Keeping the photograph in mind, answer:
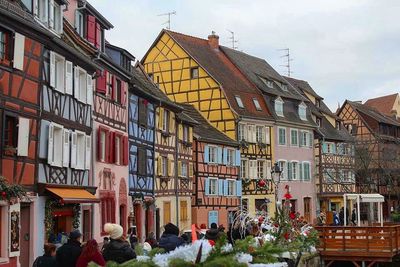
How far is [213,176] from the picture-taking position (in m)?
42.5

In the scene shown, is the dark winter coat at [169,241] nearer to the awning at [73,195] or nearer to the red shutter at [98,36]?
the awning at [73,195]

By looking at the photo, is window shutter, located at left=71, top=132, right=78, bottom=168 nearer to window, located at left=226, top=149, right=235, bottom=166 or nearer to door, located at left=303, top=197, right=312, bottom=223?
window, located at left=226, top=149, right=235, bottom=166

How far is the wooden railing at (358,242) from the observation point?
2581cm

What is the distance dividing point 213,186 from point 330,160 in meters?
17.8

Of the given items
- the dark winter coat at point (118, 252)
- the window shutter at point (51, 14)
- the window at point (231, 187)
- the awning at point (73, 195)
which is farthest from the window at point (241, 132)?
the dark winter coat at point (118, 252)

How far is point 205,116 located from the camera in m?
47.2

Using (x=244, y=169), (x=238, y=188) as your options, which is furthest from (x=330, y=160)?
(x=238, y=188)

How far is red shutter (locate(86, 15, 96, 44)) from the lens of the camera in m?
25.6

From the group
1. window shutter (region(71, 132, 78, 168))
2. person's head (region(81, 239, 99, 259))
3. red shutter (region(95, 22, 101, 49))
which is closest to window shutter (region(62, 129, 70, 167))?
window shutter (region(71, 132, 78, 168))

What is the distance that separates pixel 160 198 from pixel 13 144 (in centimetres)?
1631

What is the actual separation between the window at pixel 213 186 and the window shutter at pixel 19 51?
25.1 meters

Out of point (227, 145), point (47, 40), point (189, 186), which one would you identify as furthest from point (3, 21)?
point (227, 145)

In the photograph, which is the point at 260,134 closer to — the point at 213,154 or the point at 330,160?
the point at 213,154

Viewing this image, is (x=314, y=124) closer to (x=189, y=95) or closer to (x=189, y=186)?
(x=189, y=95)
